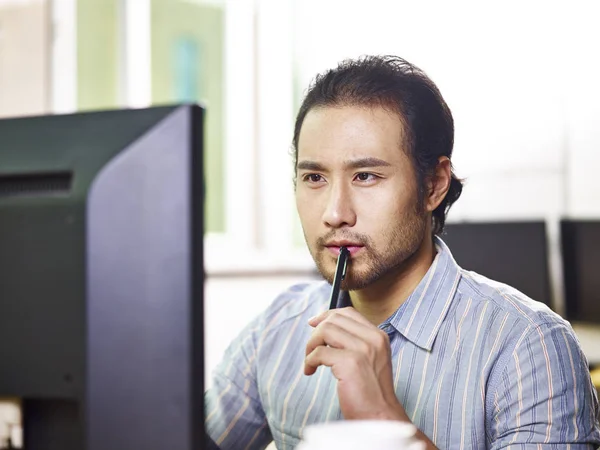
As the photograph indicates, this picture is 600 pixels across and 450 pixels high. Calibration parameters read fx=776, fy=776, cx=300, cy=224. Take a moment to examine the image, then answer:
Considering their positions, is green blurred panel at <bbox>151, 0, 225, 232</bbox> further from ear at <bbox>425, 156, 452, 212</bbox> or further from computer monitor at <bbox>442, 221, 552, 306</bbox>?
ear at <bbox>425, 156, 452, 212</bbox>

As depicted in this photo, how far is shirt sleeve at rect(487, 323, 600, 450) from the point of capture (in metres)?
0.97

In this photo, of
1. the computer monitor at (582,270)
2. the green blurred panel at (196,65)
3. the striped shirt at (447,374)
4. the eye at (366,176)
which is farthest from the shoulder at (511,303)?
the green blurred panel at (196,65)

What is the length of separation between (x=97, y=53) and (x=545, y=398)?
2.47 meters

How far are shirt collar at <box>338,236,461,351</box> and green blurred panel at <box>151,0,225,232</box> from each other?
1941mm

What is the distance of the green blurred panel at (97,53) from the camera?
2.90 meters

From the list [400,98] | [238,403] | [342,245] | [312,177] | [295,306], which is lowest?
[238,403]

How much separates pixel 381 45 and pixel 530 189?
80 cm

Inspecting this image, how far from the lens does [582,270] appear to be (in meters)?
2.49

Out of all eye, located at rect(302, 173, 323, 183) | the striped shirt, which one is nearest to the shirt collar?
the striped shirt

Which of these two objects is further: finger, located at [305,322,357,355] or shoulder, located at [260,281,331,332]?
shoulder, located at [260,281,331,332]

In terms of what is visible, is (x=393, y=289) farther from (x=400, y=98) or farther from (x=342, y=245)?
(x=400, y=98)

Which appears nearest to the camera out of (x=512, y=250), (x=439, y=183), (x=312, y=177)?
(x=312, y=177)

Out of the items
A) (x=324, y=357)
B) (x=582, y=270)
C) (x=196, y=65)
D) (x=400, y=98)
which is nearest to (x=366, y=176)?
(x=400, y=98)

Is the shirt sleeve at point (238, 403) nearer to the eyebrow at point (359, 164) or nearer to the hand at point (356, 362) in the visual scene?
the eyebrow at point (359, 164)
